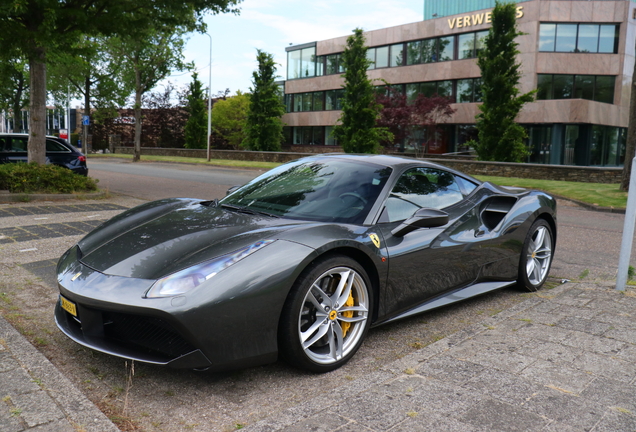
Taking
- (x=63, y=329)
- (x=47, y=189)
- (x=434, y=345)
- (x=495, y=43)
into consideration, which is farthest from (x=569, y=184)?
(x=63, y=329)

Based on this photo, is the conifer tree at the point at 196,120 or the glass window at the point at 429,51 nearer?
the glass window at the point at 429,51

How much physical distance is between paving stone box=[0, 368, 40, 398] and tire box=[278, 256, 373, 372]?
1219 millimetres

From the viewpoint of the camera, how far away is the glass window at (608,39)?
107 ft

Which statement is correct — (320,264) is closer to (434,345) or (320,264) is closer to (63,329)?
(434,345)

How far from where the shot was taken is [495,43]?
2691cm

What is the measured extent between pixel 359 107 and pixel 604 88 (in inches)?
587

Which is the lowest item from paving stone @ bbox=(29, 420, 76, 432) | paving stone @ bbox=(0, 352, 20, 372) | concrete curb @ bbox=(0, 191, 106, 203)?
paving stone @ bbox=(29, 420, 76, 432)

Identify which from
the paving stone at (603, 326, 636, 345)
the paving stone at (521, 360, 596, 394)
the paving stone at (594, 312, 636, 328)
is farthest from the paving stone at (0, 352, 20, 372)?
the paving stone at (594, 312, 636, 328)

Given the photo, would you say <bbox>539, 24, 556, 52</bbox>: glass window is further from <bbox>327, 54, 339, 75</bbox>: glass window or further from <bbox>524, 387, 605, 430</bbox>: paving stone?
<bbox>524, 387, 605, 430</bbox>: paving stone

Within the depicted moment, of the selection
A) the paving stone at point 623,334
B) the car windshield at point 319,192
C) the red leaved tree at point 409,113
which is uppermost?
the red leaved tree at point 409,113

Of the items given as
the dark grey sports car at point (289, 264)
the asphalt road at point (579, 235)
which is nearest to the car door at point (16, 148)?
the asphalt road at point (579, 235)

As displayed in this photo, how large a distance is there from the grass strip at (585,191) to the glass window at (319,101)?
28.5 metres

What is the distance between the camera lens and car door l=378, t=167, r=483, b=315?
139 inches

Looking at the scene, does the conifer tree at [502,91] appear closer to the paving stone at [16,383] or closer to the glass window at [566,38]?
the glass window at [566,38]
